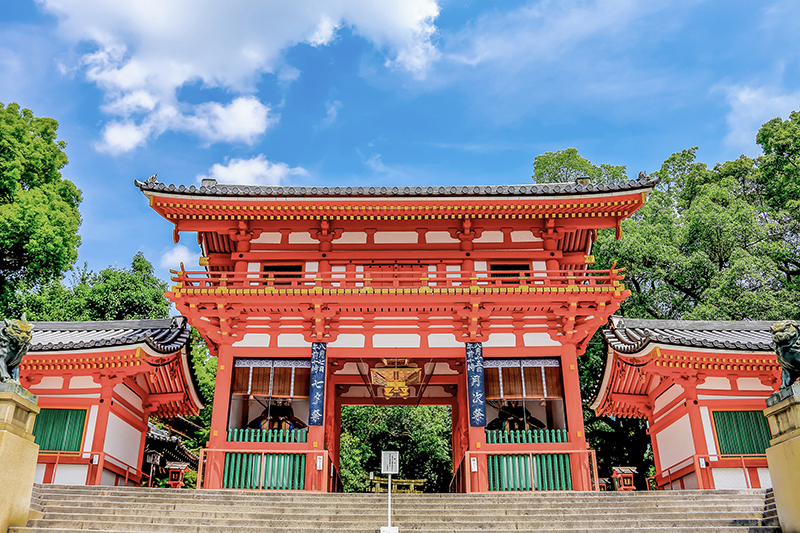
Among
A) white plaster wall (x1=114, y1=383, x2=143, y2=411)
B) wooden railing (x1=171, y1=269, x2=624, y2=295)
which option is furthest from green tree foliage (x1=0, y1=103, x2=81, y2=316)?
wooden railing (x1=171, y1=269, x2=624, y2=295)

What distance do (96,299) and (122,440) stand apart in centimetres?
1301

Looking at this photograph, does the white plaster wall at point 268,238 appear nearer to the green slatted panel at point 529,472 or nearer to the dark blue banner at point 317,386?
the dark blue banner at point 317,386

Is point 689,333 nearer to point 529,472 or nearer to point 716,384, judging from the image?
point 716,384

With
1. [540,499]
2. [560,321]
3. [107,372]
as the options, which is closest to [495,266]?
[560,321]

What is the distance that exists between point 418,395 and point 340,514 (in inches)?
358

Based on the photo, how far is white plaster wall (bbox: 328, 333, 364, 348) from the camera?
1428cm

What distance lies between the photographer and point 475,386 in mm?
13586

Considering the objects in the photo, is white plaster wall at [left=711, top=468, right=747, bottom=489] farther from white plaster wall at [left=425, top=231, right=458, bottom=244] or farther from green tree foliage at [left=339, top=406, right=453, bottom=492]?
green tree foliage at [left=339, top=406, right=453, bottom=492]

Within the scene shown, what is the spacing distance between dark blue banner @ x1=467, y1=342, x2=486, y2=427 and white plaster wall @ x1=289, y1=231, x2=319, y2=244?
17.1 feet

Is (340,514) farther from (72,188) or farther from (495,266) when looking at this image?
(72,188)

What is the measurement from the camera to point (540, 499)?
10383mm

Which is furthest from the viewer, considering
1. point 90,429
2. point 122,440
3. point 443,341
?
point 122,440

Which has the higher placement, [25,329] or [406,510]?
[25,329]

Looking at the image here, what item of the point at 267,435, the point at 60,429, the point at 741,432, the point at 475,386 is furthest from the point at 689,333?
the point at 60,429
